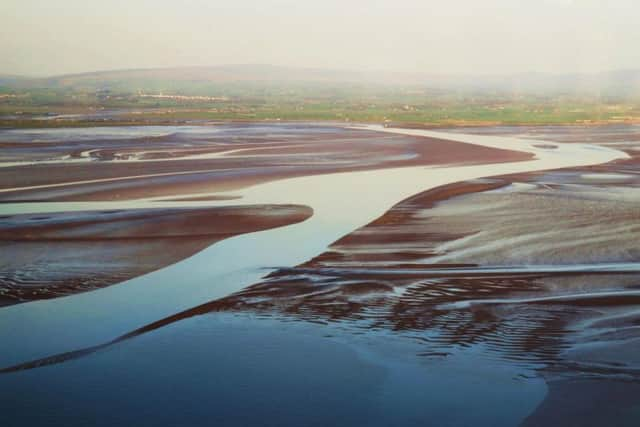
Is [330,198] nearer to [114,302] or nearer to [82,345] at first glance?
[114,302]

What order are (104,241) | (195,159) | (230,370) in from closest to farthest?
1. (230,370)
2. (104,241)
3. (195,159)

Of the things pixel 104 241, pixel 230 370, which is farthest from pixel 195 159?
pixel 230 370

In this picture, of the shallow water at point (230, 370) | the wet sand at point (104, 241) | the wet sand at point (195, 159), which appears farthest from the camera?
the wet sand at point (195, 159)

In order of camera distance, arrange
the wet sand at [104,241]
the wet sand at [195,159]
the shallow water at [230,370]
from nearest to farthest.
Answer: the shallow water at [230,370] < the wet sand at [104,241] < the wet sand at [195,159]

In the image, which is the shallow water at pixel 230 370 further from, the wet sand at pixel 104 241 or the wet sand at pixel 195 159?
the wet sand at pixel 195 159

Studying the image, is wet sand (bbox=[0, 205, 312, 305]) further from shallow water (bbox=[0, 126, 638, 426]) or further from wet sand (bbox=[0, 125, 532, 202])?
wet sand (bbox=[0, 125, 532, 202])

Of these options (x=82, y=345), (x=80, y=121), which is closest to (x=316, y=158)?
(x=82, y=345)

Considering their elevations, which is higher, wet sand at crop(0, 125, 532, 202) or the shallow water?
wet sand at crop(0, 125, 532, 202)

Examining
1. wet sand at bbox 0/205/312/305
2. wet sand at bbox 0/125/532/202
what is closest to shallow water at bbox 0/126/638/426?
wet sand at bbox 0/205/312/305

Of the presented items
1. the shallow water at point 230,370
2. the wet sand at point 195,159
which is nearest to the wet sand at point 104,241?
the shallow water at point 230,370

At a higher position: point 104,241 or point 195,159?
point 195,159

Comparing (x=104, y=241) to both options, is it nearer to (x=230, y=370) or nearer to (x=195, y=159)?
(x=230, y=370)

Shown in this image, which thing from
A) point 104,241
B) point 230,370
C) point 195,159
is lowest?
point 230,370
